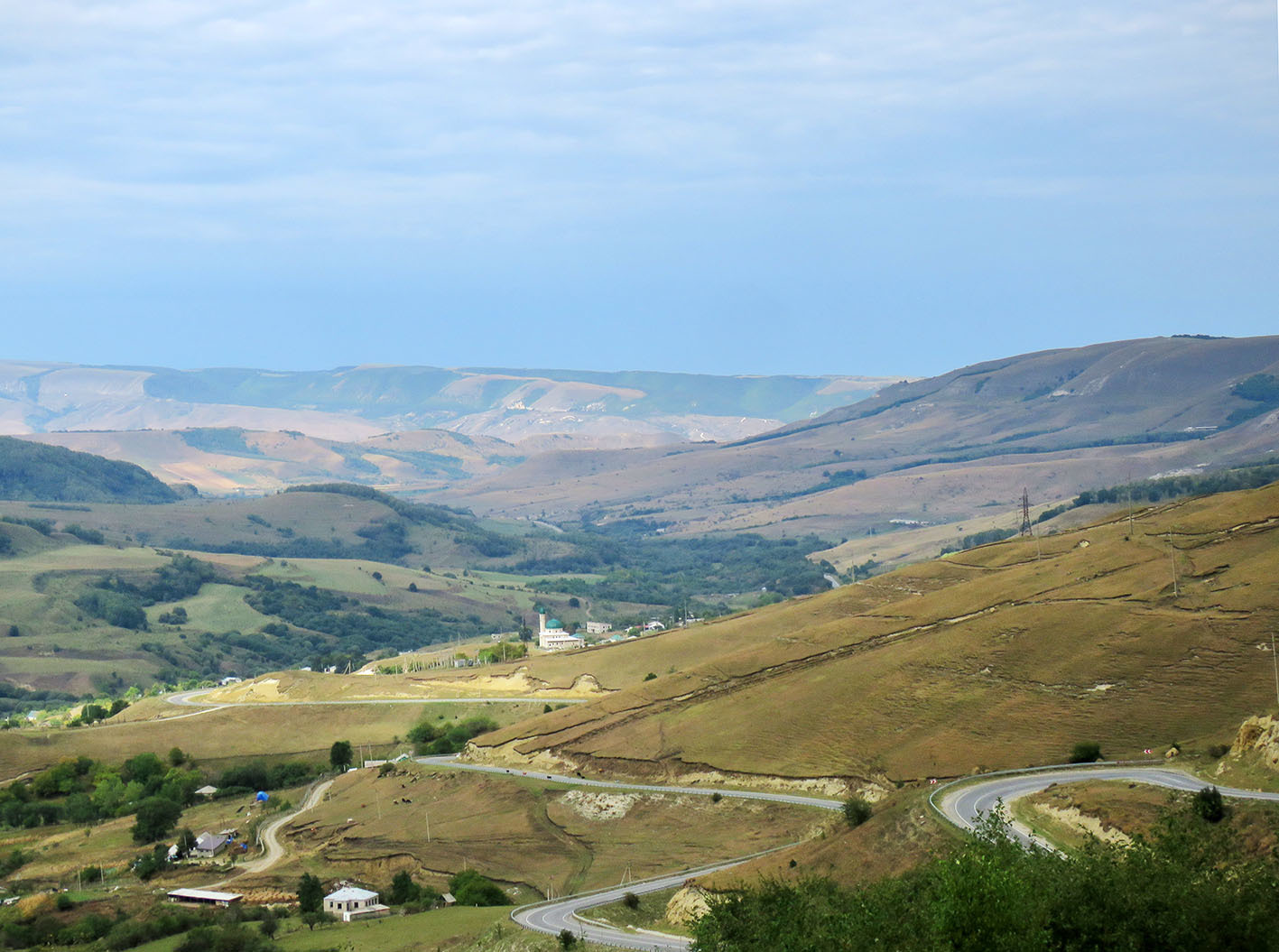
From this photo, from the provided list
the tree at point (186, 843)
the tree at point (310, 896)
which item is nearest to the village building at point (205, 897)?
the tree at point (310, 896)

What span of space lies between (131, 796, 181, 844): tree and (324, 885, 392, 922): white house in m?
26.2

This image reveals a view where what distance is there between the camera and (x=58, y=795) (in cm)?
9938

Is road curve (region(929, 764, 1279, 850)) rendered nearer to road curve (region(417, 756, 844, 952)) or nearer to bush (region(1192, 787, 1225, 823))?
bush (region(1192, 787, 1225, 823))

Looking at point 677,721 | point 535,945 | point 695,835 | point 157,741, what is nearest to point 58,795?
point 157,741

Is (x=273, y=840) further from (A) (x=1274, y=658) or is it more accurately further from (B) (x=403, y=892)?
(A) (x=1274, y=658)

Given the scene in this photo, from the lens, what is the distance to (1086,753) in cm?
5588

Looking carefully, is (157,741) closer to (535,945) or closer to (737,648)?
(737,648)

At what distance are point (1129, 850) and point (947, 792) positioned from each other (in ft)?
52.3

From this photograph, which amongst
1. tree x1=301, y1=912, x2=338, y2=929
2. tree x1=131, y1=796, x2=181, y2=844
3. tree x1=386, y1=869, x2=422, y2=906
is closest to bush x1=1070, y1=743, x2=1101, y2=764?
tree x1=386, y1=869, x2=422, y2=906

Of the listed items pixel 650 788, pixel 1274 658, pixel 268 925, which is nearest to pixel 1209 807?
pixel 1274 658

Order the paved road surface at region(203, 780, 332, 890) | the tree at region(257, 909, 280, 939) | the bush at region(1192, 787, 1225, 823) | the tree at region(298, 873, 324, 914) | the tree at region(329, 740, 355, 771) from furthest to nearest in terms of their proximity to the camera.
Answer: the tree at region(329, 740, 355, 771) < the paved road surface at region(203, 780, 332, 890) < the tree at region(298, 873, 324, 914) < the tree at region(257, 909, 280, 939) < the bush at region(1192, 787, 1225, 823)

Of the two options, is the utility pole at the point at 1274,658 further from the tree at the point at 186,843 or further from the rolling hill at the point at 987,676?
the tree at the point at 186,843

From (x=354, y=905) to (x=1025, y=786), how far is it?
28.9 m

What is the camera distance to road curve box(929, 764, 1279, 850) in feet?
148
